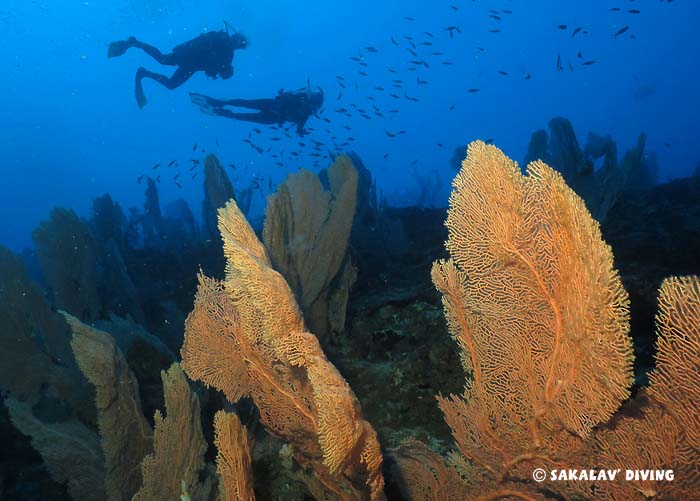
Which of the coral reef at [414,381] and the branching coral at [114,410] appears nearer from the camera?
the coral reef at [414,381]

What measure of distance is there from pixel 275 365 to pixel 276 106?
11.7 metres

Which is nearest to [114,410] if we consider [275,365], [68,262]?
[275,365]

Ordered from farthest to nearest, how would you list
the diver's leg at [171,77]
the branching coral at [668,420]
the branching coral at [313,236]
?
the diver's leg at [171,77], the branching coral at [313,236], the branching coral at [668,420]

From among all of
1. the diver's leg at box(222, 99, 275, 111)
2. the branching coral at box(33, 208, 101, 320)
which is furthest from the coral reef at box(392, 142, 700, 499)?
the diver's leg at box(222, 99, 275, 111)

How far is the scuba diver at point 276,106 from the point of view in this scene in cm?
1254

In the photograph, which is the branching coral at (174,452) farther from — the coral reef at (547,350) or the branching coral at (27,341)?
the branching coral at (27,341)

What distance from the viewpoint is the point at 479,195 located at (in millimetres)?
2113

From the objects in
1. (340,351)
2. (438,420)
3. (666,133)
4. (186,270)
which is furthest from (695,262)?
(666,133)

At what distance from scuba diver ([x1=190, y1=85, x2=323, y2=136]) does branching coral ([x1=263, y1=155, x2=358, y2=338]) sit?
8681mm

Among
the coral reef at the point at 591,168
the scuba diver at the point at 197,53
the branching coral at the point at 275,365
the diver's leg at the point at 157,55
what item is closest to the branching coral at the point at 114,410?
the branching coral at the point at 275,365

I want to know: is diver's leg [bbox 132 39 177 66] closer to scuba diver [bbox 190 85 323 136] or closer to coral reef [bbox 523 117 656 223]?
scuba diver [bbox 190 85 323 136]

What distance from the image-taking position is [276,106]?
12883mm

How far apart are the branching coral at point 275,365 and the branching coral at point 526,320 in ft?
2.58

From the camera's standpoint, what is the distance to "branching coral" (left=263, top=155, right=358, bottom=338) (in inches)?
178
